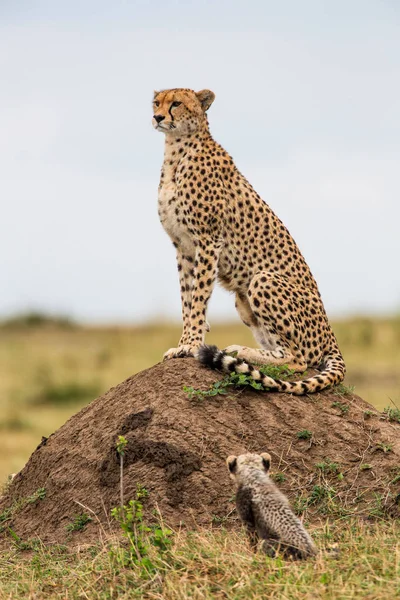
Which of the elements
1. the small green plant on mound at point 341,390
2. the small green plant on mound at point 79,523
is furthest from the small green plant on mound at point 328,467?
the small green plant on mound at point 79,523

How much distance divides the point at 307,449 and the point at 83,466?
4.05ft

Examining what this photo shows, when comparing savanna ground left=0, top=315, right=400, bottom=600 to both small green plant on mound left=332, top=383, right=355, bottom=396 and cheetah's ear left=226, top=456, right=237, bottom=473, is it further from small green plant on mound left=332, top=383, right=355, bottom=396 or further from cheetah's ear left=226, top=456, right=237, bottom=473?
small green plant on mound left=332, top=383, right=355, bottom=396

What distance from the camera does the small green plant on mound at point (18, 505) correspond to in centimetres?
550

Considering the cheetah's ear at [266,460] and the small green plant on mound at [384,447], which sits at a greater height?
the cheetah's ear at [266,460]

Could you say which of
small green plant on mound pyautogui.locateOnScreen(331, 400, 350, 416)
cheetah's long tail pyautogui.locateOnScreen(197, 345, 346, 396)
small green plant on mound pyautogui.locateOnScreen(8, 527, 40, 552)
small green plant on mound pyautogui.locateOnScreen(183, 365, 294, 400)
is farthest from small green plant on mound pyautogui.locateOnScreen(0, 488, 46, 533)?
small green plant on mound pyautogui.locateOnScreen(331, 400, 350, 416)

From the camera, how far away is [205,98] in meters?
6.12

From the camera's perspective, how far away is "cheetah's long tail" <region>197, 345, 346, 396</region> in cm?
536

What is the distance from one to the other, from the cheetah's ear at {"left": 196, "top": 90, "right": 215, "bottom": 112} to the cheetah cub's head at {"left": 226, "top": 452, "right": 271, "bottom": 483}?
8.45 ft

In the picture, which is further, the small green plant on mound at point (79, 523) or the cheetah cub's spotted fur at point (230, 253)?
the cheetah cub's spotted fur at point (230, 253)

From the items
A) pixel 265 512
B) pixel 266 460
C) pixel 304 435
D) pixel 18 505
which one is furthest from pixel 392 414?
pixel 18 505

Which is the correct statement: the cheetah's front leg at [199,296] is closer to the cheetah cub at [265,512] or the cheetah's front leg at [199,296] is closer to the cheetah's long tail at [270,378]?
the cheetah's long tail at [270,378]

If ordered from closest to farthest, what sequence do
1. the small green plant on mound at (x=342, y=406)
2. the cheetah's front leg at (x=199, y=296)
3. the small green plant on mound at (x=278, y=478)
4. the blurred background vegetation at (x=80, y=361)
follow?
the small green plant on mound at (x=278, y=478)
the small green plant on mound at (x=342, y=406)
the cheetah's front leg at (x=199, y=296)
the blurred background vegetation at (x=80, y=361)

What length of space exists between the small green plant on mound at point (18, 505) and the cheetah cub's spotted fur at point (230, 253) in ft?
3.56

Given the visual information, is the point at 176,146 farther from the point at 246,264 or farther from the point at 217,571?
the point at 217,571
